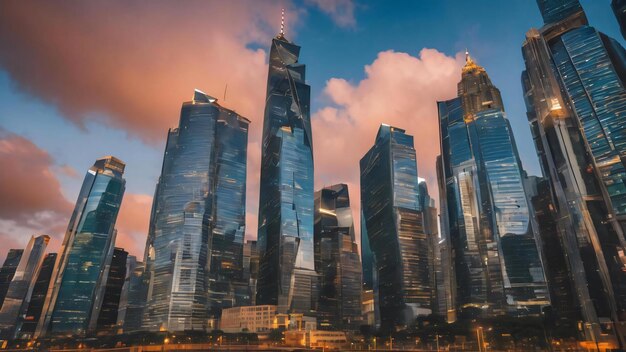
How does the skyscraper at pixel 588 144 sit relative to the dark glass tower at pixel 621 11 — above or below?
below

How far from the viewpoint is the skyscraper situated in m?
150

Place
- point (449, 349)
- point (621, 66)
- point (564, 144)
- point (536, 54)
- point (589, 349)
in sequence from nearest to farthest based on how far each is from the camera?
point (589, 349), point (449, 349), point (621, 66), point (564, 144), point (536, 54)

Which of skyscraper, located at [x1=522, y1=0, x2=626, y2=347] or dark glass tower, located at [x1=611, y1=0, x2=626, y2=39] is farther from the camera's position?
dark glass tower, located at [x1=611, y1=0, x2=626, y2=39]

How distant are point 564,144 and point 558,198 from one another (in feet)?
121

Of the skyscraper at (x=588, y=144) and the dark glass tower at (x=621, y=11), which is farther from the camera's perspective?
the dark glass tower at (x=621, y=11)

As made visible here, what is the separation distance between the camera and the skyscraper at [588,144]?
150m

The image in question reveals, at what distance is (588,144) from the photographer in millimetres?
156125

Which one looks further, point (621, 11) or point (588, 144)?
point (621, 11)

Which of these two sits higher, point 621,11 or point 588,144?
point 621,11

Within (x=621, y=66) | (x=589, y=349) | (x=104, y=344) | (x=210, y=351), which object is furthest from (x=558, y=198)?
(x=104, y=344)

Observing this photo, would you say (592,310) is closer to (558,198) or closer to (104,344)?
(558,198)

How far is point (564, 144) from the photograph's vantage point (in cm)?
17350

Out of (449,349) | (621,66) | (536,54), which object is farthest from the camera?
(536,54)

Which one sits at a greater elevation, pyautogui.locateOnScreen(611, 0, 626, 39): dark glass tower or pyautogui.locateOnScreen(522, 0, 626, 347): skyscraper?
pyautogui.locateOnScreen(611, 0, 626, 39): dark glass tower
